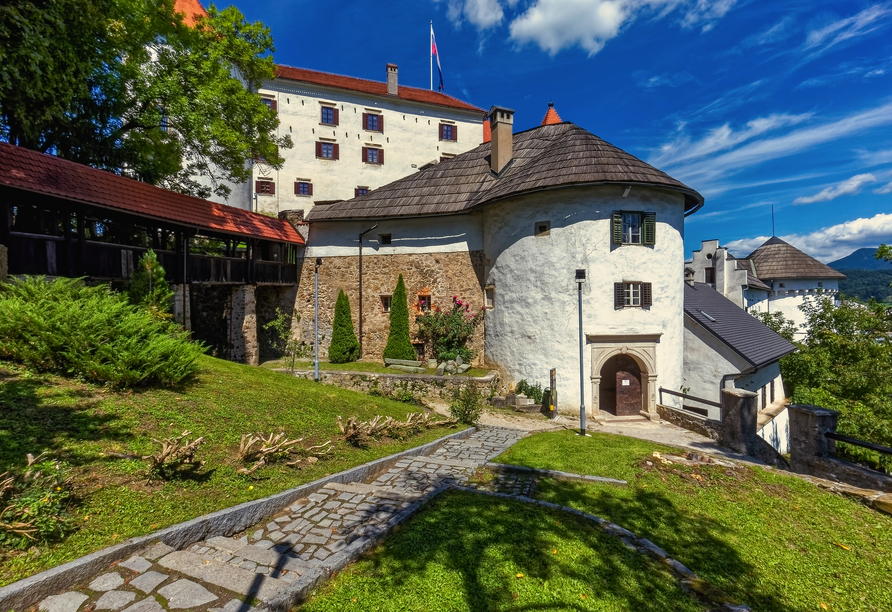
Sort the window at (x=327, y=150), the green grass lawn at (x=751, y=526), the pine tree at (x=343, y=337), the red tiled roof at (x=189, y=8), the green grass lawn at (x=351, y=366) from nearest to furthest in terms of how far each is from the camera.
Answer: the green grass lawn at (x=751, y=526)
the green grass lawn at (x=351, y=366)
the pine tree at (x=343, y=337)
the red tiled roof at (x=189, y=8)
the window at (x=327, y=150)

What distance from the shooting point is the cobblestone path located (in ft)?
10.2

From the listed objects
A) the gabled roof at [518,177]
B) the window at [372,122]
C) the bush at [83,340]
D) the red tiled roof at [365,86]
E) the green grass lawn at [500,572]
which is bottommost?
the green grass lawn at [500,572]

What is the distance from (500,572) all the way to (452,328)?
1397 cm

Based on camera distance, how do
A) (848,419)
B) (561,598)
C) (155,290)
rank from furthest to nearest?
(848,419) → (155,290) → (561,598)

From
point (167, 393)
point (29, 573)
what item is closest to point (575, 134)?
point (167, 393)

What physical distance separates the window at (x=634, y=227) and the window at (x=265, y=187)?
24185mm

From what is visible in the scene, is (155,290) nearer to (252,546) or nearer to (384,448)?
(384,448)

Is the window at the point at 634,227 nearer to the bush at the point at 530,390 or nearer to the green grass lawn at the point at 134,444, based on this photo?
the bush at the point at 530,390

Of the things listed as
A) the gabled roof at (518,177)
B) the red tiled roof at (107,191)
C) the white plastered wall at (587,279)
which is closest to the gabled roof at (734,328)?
the white plastered wall at (587,279)

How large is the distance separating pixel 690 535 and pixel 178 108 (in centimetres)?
1829

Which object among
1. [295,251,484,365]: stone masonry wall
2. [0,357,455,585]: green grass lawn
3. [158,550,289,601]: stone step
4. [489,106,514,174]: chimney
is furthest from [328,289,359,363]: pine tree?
[158,550,289,601]: stone step

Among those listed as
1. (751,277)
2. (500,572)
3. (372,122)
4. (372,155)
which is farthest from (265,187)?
(751,277)

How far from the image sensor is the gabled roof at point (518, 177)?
1454 centimetres

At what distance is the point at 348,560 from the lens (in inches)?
157
